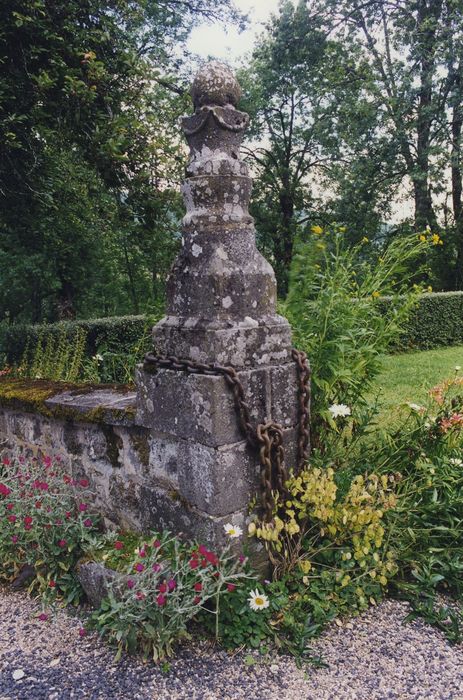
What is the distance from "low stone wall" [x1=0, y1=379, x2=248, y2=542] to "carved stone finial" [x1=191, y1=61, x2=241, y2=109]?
5.54 feet

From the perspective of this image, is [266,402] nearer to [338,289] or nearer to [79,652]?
[338,289]

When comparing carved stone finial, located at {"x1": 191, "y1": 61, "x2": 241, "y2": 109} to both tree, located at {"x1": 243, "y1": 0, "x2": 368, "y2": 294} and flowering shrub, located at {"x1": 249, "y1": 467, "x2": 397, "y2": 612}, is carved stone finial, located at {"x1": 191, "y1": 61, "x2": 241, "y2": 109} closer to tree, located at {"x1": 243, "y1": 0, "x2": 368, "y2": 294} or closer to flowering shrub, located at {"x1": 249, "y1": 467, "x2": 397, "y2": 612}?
flowering shrub, located at {"x1": 249, "y1": 467, "x2": 397, "y2": 612}

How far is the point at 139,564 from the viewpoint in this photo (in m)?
2.52

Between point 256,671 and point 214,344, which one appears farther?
point 214,344

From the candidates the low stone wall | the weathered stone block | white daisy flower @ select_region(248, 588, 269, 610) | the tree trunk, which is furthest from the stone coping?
the tree trunk

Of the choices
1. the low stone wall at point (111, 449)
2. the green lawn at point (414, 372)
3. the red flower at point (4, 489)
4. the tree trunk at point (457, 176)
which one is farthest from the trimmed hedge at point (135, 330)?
the red flower at point (4, 489)

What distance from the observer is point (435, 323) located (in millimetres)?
13750

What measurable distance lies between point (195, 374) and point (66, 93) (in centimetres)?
468

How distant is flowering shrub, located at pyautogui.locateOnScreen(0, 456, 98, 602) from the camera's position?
2.96m

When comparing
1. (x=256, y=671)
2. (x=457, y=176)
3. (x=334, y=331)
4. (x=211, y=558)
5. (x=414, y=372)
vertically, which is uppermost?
(x=457, y=176)

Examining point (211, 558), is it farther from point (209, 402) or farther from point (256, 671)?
point (209, 402)

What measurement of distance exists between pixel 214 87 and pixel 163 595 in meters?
2.41

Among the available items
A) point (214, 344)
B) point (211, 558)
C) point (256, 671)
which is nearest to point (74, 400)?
point (214, 344)

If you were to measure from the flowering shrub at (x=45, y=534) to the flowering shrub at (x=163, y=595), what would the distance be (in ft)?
1.66
